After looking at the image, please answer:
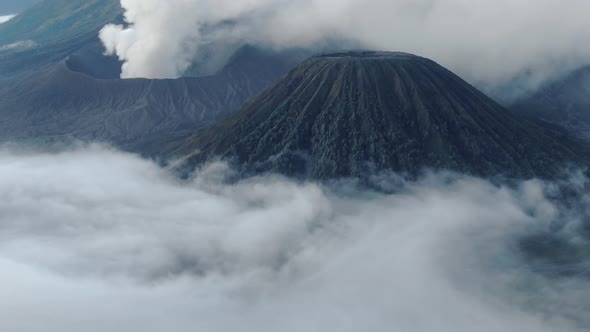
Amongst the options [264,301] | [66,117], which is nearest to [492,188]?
[264,301]

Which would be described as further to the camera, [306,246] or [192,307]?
[306,246]

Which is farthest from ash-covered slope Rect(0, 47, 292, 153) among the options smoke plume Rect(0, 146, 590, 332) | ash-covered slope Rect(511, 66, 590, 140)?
ash-covered slope Rect(511, 66, 590, 140)

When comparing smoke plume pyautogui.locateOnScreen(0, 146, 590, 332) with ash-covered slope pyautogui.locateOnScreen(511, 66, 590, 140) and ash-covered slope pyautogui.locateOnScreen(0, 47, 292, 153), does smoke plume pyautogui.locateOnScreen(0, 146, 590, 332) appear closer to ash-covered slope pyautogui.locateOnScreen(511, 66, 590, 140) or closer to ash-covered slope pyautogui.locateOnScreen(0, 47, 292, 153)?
ash-covered slope pyautogui.locateOnScreen(0, 47, 292, 153)

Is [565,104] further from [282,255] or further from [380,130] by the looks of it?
[282,255]

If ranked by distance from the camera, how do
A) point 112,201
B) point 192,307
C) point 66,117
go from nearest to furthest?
point 192,307 < point 112,201 < point 66,117

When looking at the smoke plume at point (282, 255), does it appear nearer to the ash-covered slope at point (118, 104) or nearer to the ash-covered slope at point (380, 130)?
the ash-covered slope at point (380, 130)

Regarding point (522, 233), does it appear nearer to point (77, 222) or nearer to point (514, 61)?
point (77, 222)

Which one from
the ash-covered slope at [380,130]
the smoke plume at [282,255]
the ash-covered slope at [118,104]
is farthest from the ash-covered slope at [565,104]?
the ash-covered slope at [118,104]
